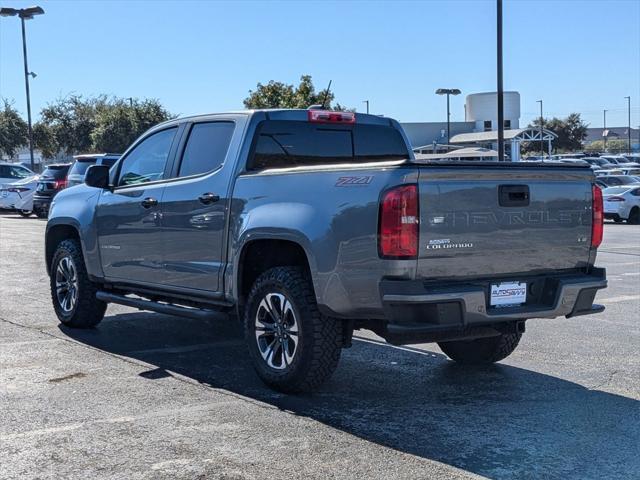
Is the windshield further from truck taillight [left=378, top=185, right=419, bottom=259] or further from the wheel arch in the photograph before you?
truck taillight [left=378, top=185, right=419, bottom=259]

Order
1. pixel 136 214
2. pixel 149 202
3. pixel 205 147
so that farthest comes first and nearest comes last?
pixel 136 214
pixel 149 202
pixel 205 147

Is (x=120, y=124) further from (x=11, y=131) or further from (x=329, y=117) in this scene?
(x=329, y=117)

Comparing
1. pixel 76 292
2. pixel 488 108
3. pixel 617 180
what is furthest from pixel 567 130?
pixel 76 292

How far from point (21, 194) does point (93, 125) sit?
102 feet

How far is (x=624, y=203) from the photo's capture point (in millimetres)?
26500

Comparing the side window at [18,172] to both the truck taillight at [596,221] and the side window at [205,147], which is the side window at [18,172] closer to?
the side window at [205,147]

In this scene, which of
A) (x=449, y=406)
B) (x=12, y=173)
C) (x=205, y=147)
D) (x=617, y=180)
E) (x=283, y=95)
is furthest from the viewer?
(x=283, y=95)

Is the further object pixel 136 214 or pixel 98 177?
pixel 98 177

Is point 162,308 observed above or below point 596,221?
below

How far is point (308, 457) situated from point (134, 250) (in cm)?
344

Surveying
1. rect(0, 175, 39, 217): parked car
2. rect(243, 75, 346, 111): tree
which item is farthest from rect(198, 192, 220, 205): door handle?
rect(243, 75, 346, 111): tree

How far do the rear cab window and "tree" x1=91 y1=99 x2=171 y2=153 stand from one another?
47842 mm

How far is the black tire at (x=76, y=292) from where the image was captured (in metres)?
8.33

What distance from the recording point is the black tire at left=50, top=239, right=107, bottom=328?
8328 millimetres
